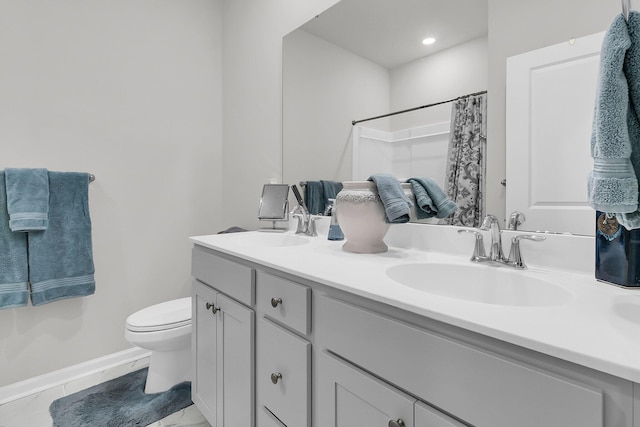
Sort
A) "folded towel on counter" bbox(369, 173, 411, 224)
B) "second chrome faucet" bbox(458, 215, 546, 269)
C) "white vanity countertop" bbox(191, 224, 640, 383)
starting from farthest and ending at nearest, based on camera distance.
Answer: "folded towel on counter" bbox(369, 173, 411, 224)
"second chrome faucet" bbox(458, 215, 546, 269)
"white vanity countertop" bbox(191, 224, 640, 383)

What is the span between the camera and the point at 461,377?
536mm

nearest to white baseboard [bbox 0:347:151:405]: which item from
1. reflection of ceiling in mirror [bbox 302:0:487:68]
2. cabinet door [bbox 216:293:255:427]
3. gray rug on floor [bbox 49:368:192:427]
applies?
gray rug on floor [bbox 49:368:192:427]

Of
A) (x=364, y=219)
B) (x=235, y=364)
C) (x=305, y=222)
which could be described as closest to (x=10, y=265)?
(x=235, y=364)

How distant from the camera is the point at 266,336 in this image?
101 cm

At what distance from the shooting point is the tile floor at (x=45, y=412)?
1.47 meters

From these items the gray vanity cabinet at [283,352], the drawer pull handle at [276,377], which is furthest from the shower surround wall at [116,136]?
the drawer pull handle at [276,377]

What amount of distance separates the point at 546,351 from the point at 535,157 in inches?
27.2

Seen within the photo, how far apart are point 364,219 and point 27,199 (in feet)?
5.60

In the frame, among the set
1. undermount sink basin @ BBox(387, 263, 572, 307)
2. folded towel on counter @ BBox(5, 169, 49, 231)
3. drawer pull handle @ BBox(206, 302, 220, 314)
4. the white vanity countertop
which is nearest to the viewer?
the white vanity countertop

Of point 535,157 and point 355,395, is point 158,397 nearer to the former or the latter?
point 355,395

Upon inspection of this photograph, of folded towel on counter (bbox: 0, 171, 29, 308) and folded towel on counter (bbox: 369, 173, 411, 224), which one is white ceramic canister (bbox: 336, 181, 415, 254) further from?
folded towel on counter (bbox: 0, 171, 29, 308)

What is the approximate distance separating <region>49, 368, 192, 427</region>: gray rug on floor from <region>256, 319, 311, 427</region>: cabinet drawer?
2.80ft

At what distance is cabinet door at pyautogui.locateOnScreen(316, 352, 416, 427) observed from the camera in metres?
0.63

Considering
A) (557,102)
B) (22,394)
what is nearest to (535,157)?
(557,102)
